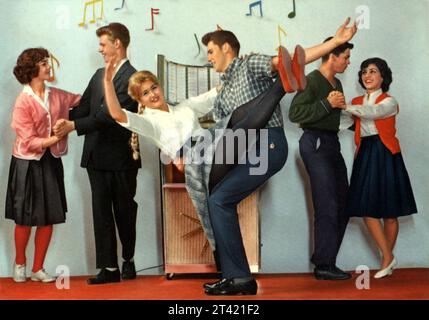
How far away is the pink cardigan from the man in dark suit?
78 mm

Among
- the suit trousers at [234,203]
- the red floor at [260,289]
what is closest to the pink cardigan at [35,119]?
the red floor at [260,289]

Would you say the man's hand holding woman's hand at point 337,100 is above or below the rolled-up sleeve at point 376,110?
above

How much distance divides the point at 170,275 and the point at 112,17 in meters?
1.57

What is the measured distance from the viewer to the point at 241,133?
4039 millimetres

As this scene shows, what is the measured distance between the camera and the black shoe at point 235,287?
3.98 metres

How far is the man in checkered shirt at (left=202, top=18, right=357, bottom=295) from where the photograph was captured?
391 cm

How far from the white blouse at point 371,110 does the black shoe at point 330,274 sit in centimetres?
82

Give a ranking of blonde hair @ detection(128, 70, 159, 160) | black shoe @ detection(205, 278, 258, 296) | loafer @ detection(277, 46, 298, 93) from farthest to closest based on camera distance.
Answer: blonde hair @ detection(128, 70, 159, 160) → black shoe @ detection(205, 278, 258, 296) → loafer @ detection(277, 46, 298, 93)

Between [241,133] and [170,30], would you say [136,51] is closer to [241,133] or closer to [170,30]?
[170,30]

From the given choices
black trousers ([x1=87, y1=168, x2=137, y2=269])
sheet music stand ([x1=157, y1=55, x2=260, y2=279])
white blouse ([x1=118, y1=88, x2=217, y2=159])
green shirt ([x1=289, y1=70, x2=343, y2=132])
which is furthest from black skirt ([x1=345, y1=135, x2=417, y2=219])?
black trousers ([x1=87, y1=168, x2=137, y2=269])

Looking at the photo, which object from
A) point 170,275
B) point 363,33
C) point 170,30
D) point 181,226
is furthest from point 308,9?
point 170,275

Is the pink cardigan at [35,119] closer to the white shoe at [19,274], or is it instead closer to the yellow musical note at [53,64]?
the yellow musical note at [53,64]

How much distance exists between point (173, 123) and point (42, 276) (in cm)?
120

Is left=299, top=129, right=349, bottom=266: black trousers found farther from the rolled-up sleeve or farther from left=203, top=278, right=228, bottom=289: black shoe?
left=203, top=278, right=228, bottom=289: black shoe
